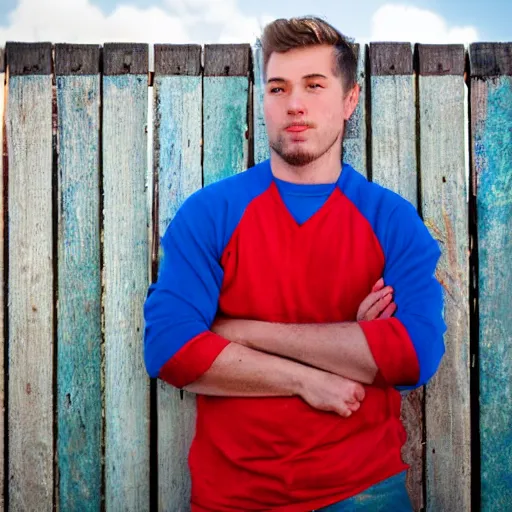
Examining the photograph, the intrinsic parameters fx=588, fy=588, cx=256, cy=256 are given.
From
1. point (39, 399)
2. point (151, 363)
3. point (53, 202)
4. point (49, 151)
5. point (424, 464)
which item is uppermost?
point (49, 151)

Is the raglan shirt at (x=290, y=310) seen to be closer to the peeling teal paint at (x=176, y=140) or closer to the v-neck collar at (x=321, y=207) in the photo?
the v-neck collar at (x=321, y=207)

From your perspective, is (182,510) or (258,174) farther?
(182,510)

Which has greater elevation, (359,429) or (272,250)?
(272,250)

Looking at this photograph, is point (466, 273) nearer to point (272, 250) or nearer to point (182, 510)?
point (272, 250)

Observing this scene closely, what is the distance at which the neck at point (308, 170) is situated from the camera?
7.98ft

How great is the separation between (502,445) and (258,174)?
172 cm

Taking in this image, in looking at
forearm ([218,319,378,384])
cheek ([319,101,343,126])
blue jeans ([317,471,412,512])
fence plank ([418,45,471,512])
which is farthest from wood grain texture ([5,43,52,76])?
blue jeans ([317,471,412,512])

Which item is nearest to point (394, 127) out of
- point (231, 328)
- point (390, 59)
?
point (390, 59)

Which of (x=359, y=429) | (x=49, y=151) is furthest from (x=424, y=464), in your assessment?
(x=49, y=151)

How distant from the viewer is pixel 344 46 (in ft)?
8.08

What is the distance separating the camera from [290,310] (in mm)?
2275

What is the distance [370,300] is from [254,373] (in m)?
0.52

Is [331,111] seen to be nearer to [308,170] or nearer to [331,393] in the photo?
[308,170]

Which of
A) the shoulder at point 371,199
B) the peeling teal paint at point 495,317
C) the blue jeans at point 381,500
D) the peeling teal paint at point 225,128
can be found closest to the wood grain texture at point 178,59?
the peeling teal paint at point 225,128
